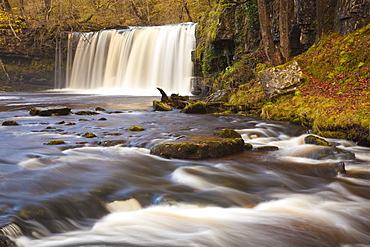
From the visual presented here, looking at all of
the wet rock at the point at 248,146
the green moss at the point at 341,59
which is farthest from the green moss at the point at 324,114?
the wet rock at the point at 248,146

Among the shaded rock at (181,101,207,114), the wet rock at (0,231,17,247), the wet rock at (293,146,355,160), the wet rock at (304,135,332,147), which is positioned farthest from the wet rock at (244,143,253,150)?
the shaded rock at (181,101,207,114)

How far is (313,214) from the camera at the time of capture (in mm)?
3916

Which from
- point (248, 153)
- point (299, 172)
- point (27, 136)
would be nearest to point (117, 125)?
point (27, 136)

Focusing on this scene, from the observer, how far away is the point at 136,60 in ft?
84.0

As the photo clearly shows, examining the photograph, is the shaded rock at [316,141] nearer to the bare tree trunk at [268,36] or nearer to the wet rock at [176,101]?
the bare tree trunk at [268,36]

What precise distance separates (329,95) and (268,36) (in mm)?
3266

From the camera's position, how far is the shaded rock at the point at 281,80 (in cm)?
1070

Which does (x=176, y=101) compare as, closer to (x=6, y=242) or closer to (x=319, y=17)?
(x=319, y=17)

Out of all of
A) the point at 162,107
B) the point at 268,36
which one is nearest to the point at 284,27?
the point at 268,36

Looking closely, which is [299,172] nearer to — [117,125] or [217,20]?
[117,125]

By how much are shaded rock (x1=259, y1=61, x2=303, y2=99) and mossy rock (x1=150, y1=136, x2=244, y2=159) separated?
4677 millimetres

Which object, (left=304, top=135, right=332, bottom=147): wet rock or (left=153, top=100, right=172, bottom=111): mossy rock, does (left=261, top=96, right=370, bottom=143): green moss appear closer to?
(left=304, top=135, right=332, bottom=147): wet rock

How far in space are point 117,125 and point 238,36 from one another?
9.87 metres

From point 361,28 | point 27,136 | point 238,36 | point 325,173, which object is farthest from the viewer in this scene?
point 238,36
